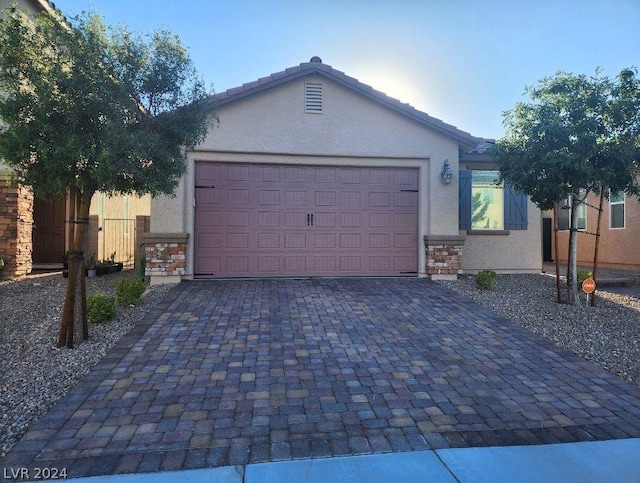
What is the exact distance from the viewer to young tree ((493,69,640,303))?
6.59 meters

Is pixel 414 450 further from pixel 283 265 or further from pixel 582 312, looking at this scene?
pixel 283 265

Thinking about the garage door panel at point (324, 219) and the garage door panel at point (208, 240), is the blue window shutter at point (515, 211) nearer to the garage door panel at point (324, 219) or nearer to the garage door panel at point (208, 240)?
the garage door panel at point (324, 219)

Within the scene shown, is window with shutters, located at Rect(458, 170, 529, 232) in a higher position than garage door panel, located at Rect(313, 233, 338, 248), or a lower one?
higher

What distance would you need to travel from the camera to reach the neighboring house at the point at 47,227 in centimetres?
958

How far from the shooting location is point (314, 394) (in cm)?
382

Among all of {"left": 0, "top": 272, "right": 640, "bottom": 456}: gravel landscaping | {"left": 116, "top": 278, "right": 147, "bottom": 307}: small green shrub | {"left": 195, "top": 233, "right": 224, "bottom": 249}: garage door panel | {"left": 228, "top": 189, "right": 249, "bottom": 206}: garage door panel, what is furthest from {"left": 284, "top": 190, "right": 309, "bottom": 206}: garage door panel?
{"left": 116, "top": 278, "right": 147, "bottom": 307}: small green shrub

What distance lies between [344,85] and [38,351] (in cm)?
780

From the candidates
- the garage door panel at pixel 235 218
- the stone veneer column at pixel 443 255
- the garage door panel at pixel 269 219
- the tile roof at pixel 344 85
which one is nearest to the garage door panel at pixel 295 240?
the garage door panel at pixel 269 219

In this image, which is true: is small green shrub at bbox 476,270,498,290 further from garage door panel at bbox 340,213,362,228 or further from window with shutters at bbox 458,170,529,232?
garage door panel at bbox 340,213,362,228

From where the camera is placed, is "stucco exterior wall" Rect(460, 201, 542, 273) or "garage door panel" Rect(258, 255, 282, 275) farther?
"stucco exterior wall" Rect(460, 201, 542, 273)

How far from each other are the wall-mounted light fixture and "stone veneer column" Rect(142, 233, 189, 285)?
6.07 metres

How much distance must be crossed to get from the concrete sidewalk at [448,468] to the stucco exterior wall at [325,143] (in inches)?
260

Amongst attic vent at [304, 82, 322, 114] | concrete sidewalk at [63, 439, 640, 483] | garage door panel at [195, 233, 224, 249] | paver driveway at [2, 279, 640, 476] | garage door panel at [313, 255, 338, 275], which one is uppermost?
attic vent at [304, 82, 322, 114]

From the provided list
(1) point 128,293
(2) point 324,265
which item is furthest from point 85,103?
(2) point 324,265
